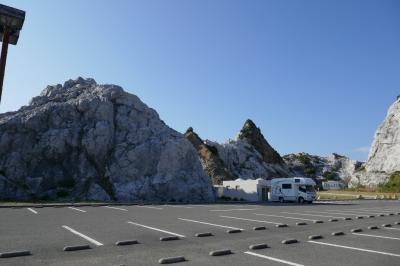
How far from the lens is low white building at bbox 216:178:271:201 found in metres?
49.9

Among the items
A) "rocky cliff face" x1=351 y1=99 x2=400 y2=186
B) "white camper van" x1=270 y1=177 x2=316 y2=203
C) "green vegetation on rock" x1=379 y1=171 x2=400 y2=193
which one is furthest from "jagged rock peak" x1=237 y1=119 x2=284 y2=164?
A: "white camper van" x1=270 y1=177 x2=316 y2=203

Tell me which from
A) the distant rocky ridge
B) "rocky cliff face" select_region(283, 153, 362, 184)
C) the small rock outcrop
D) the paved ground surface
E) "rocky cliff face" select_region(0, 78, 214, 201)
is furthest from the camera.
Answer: "rocky cliff face" select_region(283, 153, 362, 184)

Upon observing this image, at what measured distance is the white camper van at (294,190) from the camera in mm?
44656

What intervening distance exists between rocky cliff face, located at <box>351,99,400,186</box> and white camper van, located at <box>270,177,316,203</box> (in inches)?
2486

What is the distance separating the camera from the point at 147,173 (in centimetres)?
4716

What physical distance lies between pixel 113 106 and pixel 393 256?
4766 centimetres

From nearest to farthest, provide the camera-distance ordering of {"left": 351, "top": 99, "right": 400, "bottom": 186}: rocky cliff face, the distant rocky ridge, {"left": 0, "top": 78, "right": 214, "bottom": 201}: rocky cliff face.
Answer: {"left": 0, "top": 78, "right": 214, "bottom": 201}: rocky cliff face < the distant rocky ridge < {"left": 351, "top": 99, "right": 400, "bottom": 186}: rocky cliff face

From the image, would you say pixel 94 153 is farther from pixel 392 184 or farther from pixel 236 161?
pixel 392 184

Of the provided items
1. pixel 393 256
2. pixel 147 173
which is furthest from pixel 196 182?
pixel 393 256

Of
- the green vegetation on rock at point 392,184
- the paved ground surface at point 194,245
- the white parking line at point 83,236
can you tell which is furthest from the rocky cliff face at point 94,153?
the green vegetation on rock at point 392,184

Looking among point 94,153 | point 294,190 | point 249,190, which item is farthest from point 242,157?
point 94,153

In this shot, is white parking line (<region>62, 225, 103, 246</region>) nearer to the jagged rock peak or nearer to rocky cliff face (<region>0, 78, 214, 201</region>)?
rocky cliff face (<region>0, 78, 214, 201</region>)

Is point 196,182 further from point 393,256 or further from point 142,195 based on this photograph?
point 393,256

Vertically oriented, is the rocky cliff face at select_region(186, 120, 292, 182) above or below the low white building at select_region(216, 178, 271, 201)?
above
